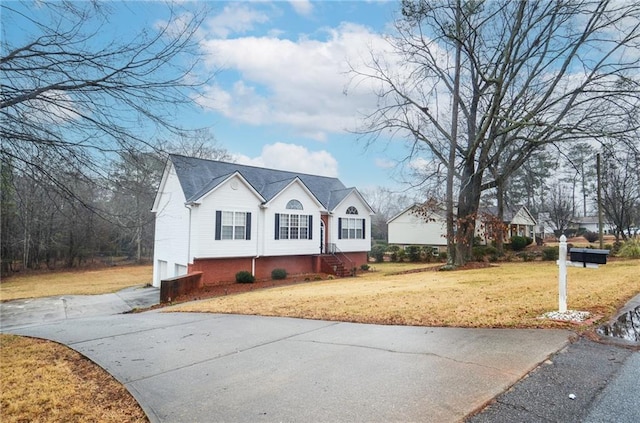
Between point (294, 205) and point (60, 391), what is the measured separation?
17614 mm

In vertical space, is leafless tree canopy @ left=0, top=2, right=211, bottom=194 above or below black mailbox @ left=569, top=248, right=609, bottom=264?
above

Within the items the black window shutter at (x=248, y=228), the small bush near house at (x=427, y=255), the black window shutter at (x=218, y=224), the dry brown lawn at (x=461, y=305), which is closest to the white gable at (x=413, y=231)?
the small bush near house at (x=427, y=255)

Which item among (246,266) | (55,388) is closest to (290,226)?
(246,266)

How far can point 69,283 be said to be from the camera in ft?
77.3

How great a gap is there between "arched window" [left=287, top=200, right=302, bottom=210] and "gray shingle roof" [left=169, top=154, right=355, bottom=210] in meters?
1.10

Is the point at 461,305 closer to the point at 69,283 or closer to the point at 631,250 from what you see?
the point at 631,250

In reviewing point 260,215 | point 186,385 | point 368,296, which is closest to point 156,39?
point 186,385

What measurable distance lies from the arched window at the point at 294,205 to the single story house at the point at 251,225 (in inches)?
2.3

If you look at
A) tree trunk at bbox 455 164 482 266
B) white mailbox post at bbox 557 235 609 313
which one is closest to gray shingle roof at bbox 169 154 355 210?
tree trunk at bbox 455 164 482 266

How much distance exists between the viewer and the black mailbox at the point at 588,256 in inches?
227

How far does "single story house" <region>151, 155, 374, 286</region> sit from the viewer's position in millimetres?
17984

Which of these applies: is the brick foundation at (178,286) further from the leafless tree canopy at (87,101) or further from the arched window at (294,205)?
the leafless tree canopy at (87,101)

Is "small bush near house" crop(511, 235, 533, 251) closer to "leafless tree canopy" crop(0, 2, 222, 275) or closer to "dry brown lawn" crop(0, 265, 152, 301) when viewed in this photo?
"dry brown lawn" crop(0, 265, 152, 301)

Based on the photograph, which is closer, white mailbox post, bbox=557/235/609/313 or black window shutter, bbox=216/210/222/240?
Result: white mailbox post, bbox=557/235/609/313
